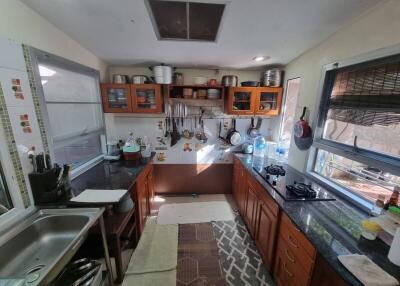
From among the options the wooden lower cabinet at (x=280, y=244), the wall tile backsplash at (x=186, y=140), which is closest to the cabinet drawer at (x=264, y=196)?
the wooden lower cabinet at (x=280, y=244)

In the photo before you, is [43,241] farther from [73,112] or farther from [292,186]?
[292,186]

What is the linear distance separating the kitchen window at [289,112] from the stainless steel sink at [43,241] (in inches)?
99.1

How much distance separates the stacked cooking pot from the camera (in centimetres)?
247

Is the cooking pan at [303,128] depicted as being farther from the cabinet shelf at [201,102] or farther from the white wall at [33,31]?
the white wall at [33,31]

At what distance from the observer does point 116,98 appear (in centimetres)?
242

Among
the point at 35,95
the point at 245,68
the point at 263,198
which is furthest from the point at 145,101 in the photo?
the point at 263,198

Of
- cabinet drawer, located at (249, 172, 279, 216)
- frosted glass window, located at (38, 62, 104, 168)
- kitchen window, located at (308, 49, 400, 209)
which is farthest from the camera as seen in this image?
frosted glass window, located at (38, 62, 104, 168)

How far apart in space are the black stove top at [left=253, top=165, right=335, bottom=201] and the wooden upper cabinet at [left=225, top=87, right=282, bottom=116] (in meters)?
0.95

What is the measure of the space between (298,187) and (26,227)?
2148 millimetres

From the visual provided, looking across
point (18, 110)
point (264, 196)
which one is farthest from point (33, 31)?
point (264, 196)

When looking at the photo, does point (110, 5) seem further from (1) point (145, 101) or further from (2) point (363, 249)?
(2) point (363, 249)

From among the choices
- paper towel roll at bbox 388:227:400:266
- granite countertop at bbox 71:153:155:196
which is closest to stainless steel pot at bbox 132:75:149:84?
granite countertop at bbox 71:153:155:196

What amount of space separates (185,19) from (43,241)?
201 centimetres

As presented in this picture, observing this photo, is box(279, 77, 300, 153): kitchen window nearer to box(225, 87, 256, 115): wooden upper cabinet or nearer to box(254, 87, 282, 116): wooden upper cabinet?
box(254, 87, 282, 116): wooden upper cabinet
